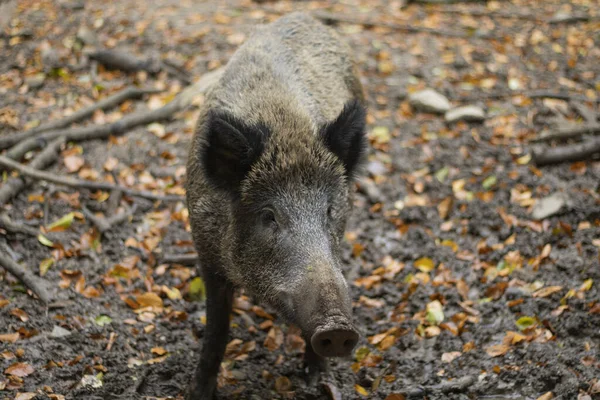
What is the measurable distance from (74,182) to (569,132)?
515 centimetres

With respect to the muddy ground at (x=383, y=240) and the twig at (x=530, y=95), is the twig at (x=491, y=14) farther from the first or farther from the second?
the twig at (x=530, y=95)

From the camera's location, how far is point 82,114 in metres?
7.30

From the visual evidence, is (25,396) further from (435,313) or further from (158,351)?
(435,313)

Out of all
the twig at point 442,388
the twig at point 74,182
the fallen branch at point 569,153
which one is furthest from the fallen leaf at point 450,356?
the twig at point 74,182

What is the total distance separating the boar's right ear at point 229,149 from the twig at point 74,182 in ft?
7.75

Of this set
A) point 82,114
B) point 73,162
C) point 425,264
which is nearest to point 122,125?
point 82,114

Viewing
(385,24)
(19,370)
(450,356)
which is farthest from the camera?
(385,24)

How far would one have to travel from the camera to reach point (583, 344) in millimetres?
4469

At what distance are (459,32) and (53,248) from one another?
6763mm

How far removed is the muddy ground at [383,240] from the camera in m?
4.50

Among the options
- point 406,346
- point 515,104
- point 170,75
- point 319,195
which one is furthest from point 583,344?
point 170,75

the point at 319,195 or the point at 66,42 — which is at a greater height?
the point at 319,195

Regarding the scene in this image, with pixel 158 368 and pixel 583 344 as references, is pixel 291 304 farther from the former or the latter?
pixel 583 344

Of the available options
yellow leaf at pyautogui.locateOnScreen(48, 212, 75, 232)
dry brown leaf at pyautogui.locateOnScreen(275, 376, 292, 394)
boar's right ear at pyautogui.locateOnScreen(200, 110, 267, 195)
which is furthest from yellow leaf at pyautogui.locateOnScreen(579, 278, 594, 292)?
yellow leaf at pyautogui.locateOnScreen(48, 212, 75, 232)
